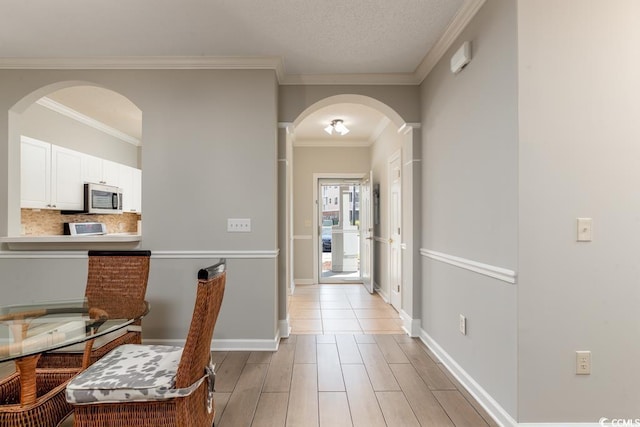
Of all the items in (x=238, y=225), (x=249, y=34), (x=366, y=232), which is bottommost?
(x=366, y=232)

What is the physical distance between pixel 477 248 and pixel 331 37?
1922mm

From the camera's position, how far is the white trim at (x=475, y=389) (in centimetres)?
188

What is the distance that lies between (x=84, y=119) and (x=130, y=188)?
1219 mm

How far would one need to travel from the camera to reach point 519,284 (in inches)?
69.1

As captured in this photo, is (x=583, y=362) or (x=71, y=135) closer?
(x=583, y=362)

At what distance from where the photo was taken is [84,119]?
15.3ft

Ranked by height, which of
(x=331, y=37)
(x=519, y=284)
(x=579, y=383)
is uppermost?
(x=331, y=37)

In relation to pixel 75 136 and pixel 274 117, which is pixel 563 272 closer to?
pixel 274 117

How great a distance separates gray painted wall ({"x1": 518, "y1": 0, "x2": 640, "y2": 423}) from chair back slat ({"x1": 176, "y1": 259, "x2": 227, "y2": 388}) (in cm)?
156

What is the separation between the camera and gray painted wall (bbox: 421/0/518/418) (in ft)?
6.03

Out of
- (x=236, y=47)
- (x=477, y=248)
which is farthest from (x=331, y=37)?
(x=477, y=248)

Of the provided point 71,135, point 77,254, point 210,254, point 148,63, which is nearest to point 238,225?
point 210,254

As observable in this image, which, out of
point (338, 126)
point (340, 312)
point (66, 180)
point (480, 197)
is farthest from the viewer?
point (338, 126)

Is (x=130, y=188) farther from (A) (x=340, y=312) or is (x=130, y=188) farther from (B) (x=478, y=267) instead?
(B) (x=478, y=267)
